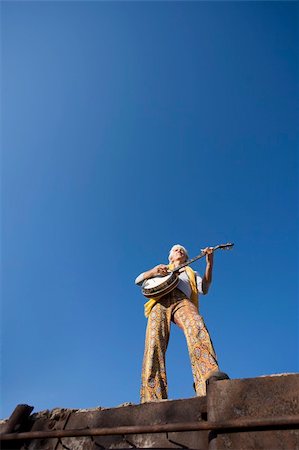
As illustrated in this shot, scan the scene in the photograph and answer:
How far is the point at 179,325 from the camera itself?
441 cm

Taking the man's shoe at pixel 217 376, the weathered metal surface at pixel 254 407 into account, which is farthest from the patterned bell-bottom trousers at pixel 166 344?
the weathered metal surface at pixel 254 407

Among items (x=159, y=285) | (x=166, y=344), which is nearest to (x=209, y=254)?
(x=159, y=285)

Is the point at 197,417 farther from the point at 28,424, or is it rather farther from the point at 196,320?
the point at 196,320

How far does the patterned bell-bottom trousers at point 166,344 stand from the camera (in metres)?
3.73

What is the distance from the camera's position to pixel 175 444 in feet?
7.07

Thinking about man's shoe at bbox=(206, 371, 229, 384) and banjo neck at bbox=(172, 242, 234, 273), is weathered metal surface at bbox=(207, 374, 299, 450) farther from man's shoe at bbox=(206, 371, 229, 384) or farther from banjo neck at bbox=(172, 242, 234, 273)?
banjo neck at bbox=(172, 242, 234, 273)

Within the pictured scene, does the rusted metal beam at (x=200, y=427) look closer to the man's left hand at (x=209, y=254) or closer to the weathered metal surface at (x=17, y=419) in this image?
the weathered metal surface at (x=17, y=419)

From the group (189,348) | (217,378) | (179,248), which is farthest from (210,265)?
(217,378)

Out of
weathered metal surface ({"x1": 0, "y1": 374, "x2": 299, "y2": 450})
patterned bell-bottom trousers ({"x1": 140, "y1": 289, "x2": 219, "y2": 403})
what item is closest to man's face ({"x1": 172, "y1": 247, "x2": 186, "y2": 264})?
patterned bell-bottom trousers ({"x1": 140, "y1": 289, "x2": 219, "y2": 403})

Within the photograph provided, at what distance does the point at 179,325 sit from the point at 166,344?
0.32 m

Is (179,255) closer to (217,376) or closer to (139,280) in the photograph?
(139,280)

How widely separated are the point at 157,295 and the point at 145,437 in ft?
8.17

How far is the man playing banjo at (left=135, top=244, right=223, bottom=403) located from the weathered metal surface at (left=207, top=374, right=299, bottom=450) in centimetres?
113

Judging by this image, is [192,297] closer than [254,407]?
No
